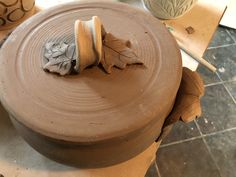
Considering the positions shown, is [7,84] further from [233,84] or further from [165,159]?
[233,84]

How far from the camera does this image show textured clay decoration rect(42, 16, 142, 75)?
2.22 feet

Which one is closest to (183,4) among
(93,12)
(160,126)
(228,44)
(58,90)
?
(93,12)

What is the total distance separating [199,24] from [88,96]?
0.73 meters

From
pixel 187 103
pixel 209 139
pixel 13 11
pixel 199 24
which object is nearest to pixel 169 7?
pixel 199 24

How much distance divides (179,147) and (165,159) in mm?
96

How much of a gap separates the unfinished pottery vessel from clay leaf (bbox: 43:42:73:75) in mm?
15

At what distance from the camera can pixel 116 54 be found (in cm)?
73

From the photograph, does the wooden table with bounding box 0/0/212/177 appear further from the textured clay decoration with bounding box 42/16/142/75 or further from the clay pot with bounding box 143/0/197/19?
the clay pot with bounding box 143/0/197/19

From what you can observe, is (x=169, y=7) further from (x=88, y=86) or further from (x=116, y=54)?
(x=88, y=86)

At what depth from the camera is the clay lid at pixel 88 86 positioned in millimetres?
643

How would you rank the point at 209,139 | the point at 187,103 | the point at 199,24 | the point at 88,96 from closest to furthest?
the point at 88,96
the point at 187,103
the point at 199,24
the point at 209,139

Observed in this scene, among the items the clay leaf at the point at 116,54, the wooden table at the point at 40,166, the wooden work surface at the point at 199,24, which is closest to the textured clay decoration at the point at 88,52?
the clay leaf at the point at 116,54

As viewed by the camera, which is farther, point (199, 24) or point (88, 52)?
point (199, 24)

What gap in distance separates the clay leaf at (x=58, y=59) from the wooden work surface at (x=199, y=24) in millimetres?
547
